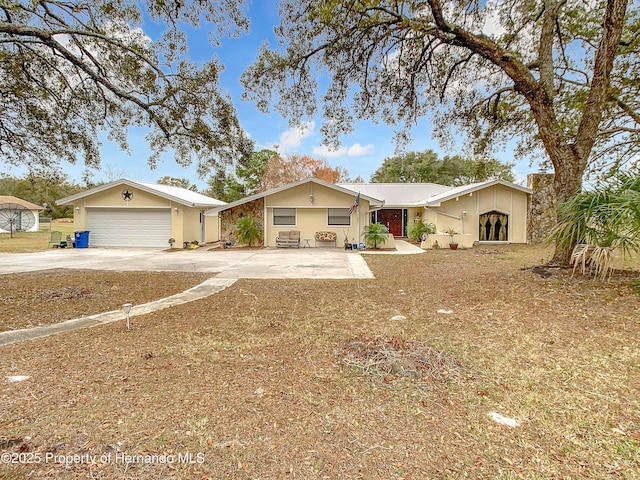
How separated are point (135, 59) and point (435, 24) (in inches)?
243

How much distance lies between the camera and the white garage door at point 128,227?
1734cm

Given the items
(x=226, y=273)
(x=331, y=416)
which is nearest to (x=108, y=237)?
(x=226, y=273)

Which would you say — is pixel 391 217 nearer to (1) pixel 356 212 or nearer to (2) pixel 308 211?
(1) pixel 356 212

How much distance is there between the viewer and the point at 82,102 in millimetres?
7711

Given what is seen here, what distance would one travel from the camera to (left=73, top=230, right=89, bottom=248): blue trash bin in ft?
55.3

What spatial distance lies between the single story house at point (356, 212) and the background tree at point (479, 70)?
20.7 ft

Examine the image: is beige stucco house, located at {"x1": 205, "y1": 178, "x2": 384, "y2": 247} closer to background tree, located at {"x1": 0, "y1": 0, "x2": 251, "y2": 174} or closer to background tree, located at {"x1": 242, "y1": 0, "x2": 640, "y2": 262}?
background tree, located at {"x1": 242, "y1": 0, "x2": 640, "y2": 262}

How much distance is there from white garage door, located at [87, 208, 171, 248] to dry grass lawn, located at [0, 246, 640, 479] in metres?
13.4

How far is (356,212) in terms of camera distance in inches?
Answer: 655

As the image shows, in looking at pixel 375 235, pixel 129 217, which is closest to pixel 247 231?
pixel 375 235

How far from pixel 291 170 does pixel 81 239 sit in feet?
73.4

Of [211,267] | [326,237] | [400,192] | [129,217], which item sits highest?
[400,192]

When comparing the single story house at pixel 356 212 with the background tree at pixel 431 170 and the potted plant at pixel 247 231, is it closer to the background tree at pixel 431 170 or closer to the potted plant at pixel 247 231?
the potted plant at pixel 247 231

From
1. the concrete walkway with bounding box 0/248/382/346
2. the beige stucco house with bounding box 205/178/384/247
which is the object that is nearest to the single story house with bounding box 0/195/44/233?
the concrete walkway with bounding box 0/248/382/346
